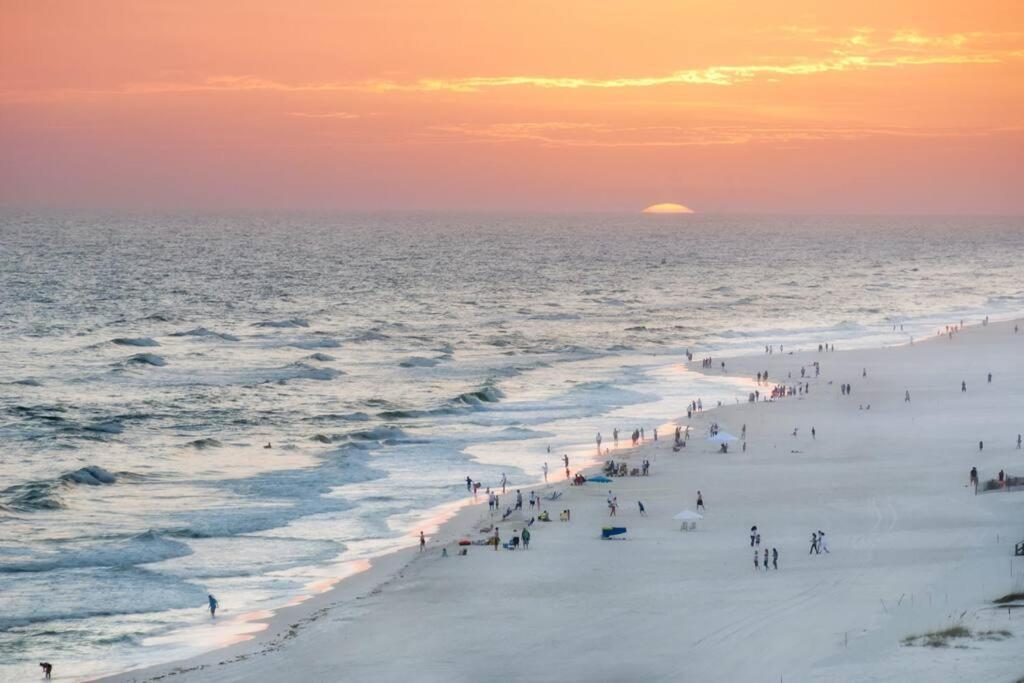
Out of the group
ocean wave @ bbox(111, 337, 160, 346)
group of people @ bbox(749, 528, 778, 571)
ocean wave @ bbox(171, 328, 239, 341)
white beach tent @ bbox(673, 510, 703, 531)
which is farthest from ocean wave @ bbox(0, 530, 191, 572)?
ocean wave @ bbox(171, 328, 239, 341)

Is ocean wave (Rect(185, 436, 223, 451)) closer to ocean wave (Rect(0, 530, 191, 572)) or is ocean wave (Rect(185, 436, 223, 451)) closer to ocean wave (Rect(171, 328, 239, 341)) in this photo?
ocean wave (Rect(0, 530, 191, 572))

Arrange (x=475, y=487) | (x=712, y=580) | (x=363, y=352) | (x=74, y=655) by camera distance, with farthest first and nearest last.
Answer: (x=363, y=352) < (x=475, y=487) < (x=712, y=580) < (x=74, y=655)

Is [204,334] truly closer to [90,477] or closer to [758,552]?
[90,477]

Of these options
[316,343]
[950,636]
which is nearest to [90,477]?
[950,636]

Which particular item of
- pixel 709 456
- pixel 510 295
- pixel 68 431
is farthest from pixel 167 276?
pixel 709 456

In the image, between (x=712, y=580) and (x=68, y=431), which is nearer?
(x=712, y=580)

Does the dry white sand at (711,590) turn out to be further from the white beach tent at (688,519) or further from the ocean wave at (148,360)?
the ocean wave at (148,360)

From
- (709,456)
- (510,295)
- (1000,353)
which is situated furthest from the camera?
(510,295)

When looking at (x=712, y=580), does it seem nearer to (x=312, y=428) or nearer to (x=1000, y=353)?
(x=312, y=428)
